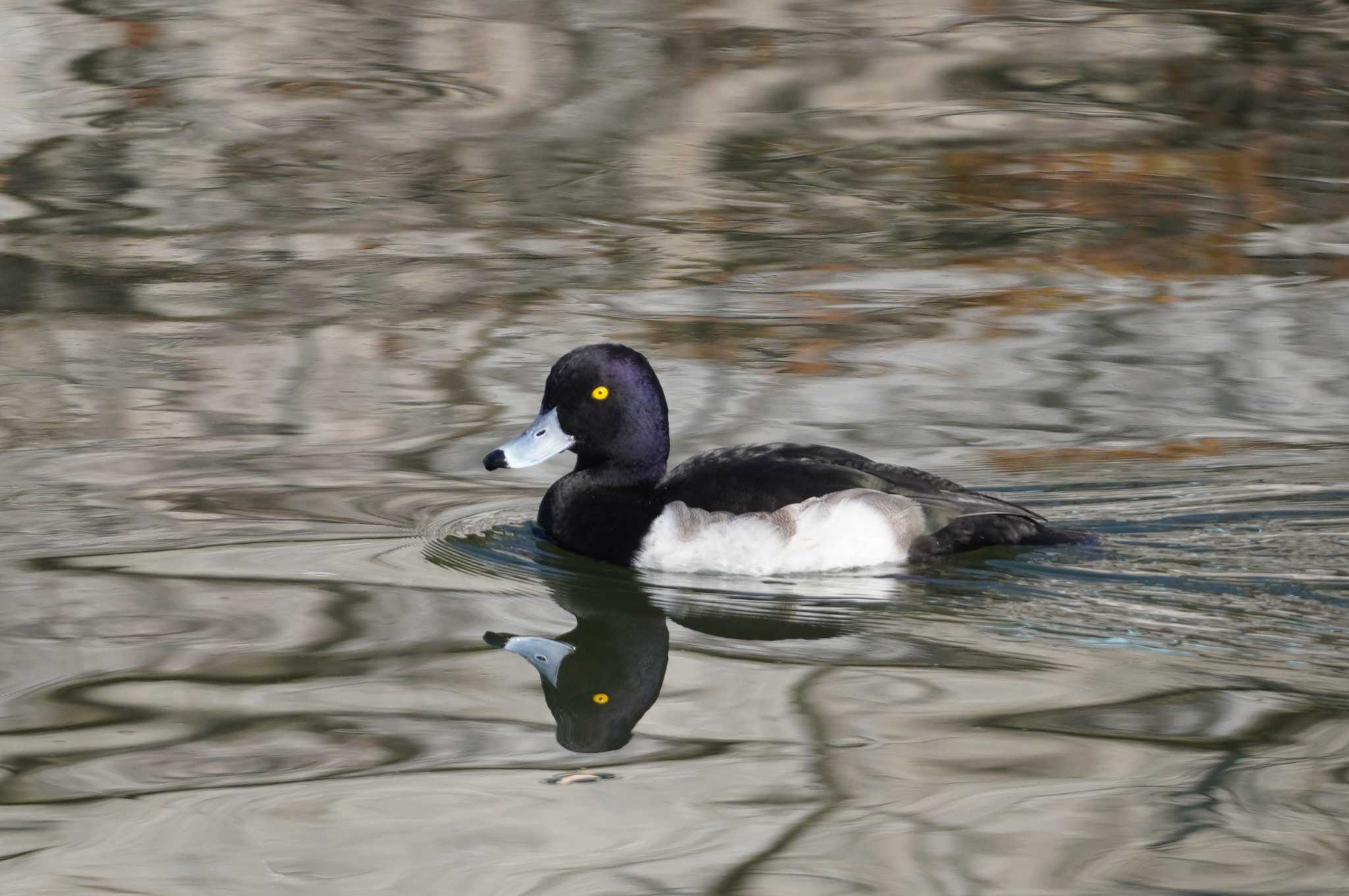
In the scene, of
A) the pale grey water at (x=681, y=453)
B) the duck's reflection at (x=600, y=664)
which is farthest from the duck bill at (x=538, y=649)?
the pale grey water at (x=681, y=453)

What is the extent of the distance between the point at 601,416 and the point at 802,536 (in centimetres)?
88

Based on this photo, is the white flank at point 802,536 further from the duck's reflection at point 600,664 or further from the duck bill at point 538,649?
the duck bill at point 538,649

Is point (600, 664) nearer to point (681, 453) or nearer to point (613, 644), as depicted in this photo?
point (613, 644)

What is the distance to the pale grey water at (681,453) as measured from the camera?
409 centimetres

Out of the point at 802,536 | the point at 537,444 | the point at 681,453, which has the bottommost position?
the point at 681,453

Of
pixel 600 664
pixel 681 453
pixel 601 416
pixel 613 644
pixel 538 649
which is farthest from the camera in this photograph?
pixel 681 453

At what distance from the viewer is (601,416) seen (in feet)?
20.8

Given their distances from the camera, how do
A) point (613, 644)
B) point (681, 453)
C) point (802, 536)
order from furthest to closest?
point (681, 453) < point (802, 536) < point (613, 644)

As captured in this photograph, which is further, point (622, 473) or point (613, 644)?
point (622, 473)

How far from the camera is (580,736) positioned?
15.2 ft

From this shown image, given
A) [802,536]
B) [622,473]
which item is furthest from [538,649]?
[622,473]

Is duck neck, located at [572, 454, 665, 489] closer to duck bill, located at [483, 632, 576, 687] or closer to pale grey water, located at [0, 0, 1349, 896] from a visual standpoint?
pale grey water, located at [0, 0, 1349, 896]

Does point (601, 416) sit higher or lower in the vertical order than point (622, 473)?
higher

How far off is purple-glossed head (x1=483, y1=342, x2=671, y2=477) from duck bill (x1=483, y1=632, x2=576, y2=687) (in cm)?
98
